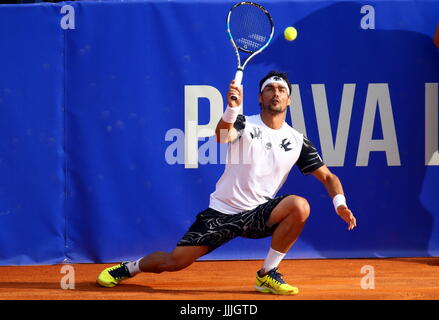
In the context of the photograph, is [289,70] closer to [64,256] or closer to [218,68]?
[218,68]

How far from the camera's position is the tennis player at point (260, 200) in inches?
178

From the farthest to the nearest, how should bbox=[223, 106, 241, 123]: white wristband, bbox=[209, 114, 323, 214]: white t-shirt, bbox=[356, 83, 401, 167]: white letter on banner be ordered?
bbox=[356, 83, 401, 167]: white letter on banner → bbox=[209, 114, 323, 214]: white t-shirt → bbox=[223, 106, 241, 123]: white wristband

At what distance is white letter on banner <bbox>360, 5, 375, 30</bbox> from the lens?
5879 mm

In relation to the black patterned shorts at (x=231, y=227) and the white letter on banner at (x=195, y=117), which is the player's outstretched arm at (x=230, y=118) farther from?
the white letter on banner at (x=195, y=117)

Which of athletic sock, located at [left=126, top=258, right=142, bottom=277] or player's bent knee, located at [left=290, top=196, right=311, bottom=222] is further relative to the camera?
athletic sock, located at [left=126, top=258, right=142, bottom=277]

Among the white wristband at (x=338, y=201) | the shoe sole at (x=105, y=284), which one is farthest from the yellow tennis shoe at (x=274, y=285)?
the shoe sole at (x=105, y=284)

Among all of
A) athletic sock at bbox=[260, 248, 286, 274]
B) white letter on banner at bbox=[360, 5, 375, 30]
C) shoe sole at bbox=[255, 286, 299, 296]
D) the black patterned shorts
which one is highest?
white letter on banner at bbox=[360, 5, 375, 30]

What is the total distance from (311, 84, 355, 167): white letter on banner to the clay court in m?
0.78

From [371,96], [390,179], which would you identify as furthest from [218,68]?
[390,179]

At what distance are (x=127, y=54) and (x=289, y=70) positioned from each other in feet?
3.95

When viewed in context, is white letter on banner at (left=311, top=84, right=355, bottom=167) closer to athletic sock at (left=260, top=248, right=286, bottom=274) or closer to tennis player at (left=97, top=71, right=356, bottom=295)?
tennis player at (left=97, top=71, right=356, bottom=295)

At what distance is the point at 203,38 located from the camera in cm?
584

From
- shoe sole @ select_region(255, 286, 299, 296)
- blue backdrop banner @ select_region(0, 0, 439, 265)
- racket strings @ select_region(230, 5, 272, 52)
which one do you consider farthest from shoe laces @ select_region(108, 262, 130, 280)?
racket strings @ select_region(230, 5, 272, 52)

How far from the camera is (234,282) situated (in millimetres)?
5059
